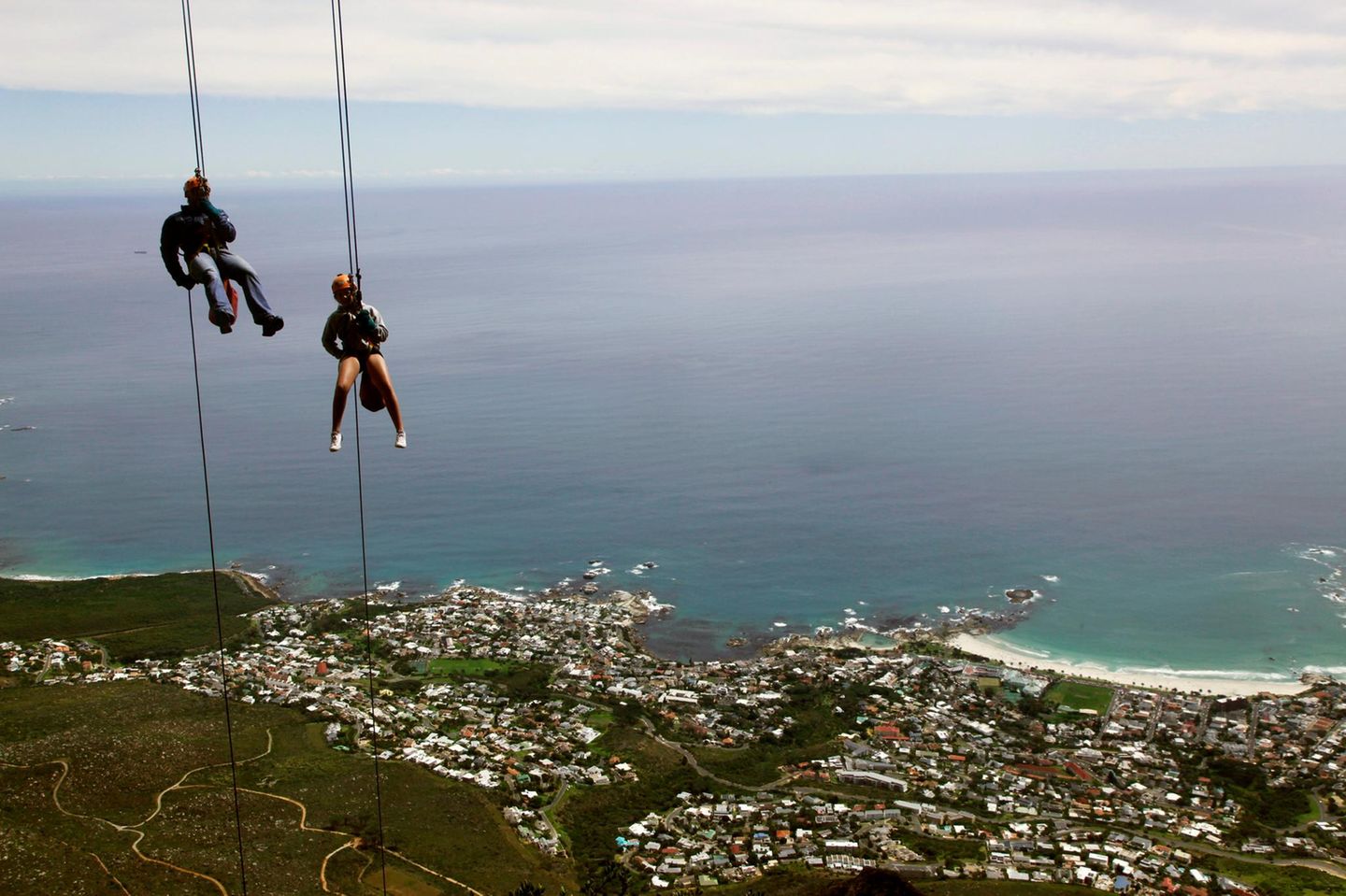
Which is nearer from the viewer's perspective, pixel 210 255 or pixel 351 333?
pixel 351 333

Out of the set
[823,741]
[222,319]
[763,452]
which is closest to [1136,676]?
[823,741]

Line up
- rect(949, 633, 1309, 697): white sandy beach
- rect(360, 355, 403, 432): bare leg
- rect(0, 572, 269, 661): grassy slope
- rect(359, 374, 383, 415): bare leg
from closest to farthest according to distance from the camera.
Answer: rect(360, 355, 403, 432): bare leg, rect(359, 374, 383, 415): bare leg, rect(949, 633, 1309, 697): white sandy beach, rect(0, 572, 269, 661): grassy slope

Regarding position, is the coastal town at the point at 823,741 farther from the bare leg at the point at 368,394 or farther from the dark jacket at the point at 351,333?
the dark jacket at the point at 351,333

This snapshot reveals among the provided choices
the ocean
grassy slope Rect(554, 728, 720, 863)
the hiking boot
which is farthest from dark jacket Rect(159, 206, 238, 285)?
the ocean

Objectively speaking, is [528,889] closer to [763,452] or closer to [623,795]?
[623,795]

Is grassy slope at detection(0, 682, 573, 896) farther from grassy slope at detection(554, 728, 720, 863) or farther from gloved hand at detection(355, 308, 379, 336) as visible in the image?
gloved hand at detection(355, 308, 379, 336)

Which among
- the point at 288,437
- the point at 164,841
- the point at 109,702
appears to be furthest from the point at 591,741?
the point at 288,437
